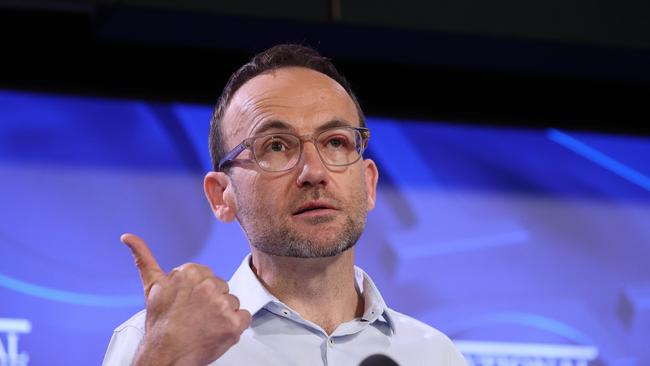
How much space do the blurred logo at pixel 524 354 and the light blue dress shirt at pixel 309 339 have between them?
1.45 meters

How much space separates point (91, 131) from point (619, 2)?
207 cm

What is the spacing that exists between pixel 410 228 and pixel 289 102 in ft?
5.35

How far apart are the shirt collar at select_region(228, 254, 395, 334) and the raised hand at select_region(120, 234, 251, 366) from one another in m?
0.40

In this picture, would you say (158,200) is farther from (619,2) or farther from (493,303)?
(619,2)

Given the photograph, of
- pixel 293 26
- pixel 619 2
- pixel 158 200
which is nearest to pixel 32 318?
pixel 158 200

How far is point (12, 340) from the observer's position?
3.31 metres

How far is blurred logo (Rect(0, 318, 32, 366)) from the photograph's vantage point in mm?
3277

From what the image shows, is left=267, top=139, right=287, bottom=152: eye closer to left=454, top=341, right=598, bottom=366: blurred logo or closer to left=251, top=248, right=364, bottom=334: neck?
left=251, top=248, right=364, bottom=334: neck

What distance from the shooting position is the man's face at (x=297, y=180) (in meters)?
2.19

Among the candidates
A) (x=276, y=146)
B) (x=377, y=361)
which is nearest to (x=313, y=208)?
(x=276, y=146)

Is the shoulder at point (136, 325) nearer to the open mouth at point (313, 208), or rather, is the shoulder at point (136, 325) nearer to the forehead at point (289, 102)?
the open mouth at point (313, 208)

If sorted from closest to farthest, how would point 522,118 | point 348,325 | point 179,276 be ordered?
point 179,276
point 348,325
point 522,118

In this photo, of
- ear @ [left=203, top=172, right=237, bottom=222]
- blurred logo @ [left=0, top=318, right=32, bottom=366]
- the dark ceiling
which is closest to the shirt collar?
ear @ [left=203, top=172, right=237, bottom=222]

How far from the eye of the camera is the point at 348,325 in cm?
223
